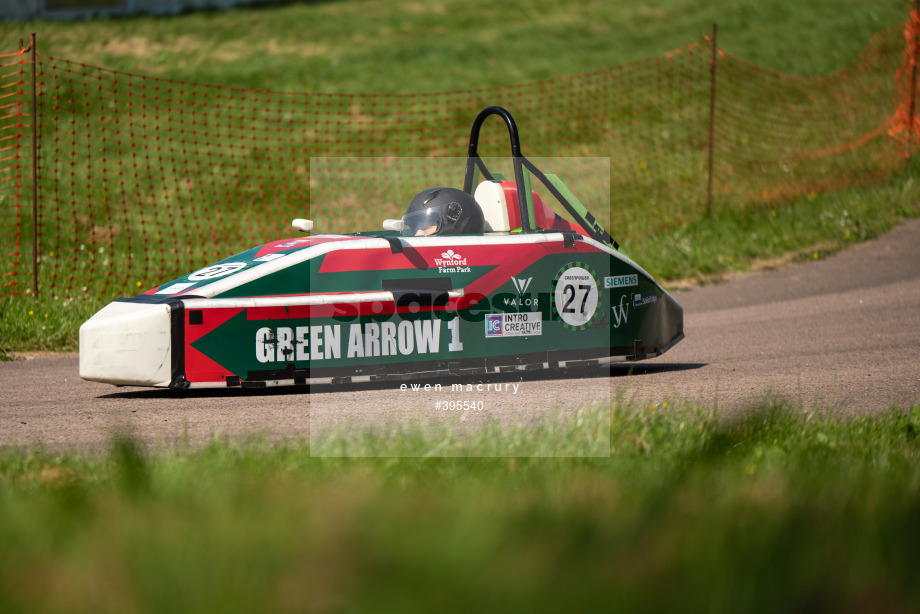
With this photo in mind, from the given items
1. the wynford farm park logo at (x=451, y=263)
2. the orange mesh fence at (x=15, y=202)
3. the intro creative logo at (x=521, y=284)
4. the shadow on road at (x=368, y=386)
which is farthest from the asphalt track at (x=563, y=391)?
the orange mesh fence at (x=15, y=202)

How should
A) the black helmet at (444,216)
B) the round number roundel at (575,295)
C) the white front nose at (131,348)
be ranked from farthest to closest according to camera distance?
the black helmet at (444,216) → the round number roundel at (575,295) → the white front nose at (131,348)

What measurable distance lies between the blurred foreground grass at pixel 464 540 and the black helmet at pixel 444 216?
119 inches

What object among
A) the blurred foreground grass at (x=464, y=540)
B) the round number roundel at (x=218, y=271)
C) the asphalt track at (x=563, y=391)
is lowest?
the blurred foreground grass at (x=464, y=540)

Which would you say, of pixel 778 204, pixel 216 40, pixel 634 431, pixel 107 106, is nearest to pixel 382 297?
pixel 634 431

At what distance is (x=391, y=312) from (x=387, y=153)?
13044 mm

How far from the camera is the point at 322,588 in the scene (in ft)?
6.42

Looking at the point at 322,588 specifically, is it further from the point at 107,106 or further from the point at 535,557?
the point at 107,106

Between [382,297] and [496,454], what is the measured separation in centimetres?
200

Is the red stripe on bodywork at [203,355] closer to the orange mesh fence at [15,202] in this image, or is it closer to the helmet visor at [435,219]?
the helmet visor at [435,219]

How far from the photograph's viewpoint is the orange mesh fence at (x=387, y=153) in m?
13.5

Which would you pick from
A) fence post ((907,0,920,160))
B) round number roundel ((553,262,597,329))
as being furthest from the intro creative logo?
Answer: fence post ((907,0,920,160))

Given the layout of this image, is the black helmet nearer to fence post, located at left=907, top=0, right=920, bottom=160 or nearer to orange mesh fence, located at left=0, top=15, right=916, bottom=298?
orange mesh fence, located at left=0, top=15, right=916, bottom=298

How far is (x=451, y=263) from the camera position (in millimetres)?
5793

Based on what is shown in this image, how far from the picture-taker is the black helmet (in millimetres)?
6219
